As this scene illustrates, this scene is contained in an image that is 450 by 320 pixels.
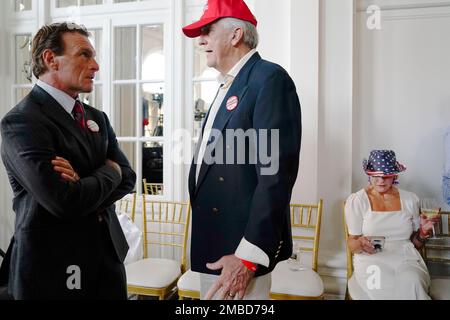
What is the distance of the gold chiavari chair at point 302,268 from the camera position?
156cm

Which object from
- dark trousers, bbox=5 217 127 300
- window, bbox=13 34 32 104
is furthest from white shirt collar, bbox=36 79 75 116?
window, bbox=13 34 32 104

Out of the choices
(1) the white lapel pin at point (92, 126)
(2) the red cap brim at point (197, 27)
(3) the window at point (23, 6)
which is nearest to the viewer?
(2) the red cap brim at point (197, 27)

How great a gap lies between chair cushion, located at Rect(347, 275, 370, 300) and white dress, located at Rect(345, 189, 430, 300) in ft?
0.05

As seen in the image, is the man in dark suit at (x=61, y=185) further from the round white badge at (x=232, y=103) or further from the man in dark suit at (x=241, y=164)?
the round white badge at (x=232, y=103)

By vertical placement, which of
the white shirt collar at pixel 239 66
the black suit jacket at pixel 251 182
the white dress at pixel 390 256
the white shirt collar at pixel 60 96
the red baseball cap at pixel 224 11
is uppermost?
the red baseball cap at pixel 224 11

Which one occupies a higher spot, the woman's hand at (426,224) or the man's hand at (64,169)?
the man's hand at (64,169)

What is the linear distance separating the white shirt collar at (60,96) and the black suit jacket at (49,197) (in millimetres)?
18

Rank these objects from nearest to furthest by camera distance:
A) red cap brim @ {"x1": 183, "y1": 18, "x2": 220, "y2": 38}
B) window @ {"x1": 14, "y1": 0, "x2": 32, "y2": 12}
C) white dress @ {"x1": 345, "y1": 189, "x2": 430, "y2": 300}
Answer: red cap brim @ {"x1": 183, "y1": 18, "x2": 220, "y2": 38}
white dress @ {"x1": 345, "y1": 189, "x2": 430, "y2": 300}
window @ {"x1": 14, "y1": 0, "x2": 32, "y2": 12}

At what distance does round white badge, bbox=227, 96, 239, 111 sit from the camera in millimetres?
870

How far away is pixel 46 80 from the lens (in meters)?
0.95

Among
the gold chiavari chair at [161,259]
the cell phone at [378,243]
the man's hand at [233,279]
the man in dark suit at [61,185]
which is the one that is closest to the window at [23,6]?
the gold chiavari chair at [161,259]

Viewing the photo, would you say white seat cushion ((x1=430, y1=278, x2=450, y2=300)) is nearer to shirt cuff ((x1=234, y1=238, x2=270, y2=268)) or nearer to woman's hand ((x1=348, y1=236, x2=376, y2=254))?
woman's hand ((x1=348, y1=236, x2=376, y2=254))
